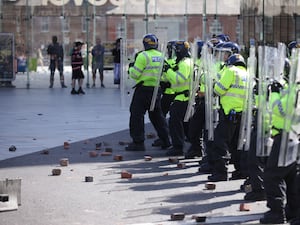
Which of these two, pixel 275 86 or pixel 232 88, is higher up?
pixel 275 86

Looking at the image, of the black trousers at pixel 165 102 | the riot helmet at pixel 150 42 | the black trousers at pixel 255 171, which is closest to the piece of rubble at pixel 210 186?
the black trousers at pixel 255 171

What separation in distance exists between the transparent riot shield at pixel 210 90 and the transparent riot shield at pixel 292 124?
339 cm

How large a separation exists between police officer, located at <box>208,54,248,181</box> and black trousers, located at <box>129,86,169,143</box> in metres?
3.17

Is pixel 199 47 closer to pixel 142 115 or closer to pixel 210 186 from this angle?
pixel 142 115

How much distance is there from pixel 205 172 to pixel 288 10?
15.1 meters

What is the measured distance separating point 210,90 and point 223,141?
86 centimetres

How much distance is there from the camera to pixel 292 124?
Result: 801 cm

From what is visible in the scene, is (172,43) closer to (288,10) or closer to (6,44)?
(288,10)

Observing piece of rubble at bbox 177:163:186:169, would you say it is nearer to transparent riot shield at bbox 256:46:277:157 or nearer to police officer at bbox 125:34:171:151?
police officer at bbox 125:34:171:151

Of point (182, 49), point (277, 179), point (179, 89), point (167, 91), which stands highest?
point (182, 49)

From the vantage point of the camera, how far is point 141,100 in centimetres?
1430

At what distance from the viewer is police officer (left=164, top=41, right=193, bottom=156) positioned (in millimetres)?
13250

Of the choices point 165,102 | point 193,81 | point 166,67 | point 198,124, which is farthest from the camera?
point 165,102

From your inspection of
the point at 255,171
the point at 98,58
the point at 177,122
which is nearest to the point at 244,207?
the point at 255,171
